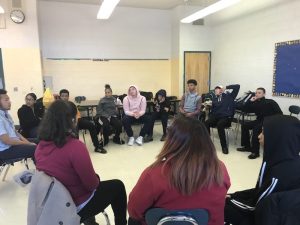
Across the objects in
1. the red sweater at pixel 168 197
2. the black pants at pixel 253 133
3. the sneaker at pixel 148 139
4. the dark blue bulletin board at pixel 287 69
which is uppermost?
the dark blue bulletin board at pixel 287 69

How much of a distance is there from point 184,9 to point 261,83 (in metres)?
2.75

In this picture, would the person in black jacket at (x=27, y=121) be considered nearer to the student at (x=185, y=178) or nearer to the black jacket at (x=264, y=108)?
the student at (x=185, y=178)

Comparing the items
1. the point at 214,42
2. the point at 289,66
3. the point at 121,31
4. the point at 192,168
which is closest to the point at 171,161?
the point at 192,168

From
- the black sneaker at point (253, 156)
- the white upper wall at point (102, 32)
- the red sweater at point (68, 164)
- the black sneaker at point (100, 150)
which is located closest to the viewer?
the red sweater at point (68, 164)

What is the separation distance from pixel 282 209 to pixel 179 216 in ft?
1.61

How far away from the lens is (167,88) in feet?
24.2

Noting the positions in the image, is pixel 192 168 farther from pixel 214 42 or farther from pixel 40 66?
pixel 214 42

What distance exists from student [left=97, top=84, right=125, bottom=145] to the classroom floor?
0.18 metres

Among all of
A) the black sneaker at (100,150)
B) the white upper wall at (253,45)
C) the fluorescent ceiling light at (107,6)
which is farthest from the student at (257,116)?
the fluorescent ceiling light at (107,6)

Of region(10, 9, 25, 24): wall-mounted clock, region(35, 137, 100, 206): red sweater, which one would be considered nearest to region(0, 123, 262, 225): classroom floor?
region(35, 137, 100, 206): red sweater

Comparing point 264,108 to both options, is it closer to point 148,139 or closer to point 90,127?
point 148,139

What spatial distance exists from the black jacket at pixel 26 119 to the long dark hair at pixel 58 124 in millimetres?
2301

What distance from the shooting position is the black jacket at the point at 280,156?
4.51 ft

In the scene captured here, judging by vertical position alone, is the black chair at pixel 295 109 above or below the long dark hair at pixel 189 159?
below
